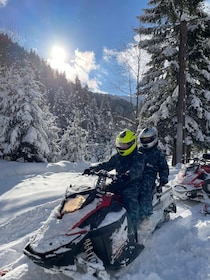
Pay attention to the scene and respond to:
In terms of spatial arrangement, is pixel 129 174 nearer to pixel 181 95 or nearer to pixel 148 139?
pixel 148 139

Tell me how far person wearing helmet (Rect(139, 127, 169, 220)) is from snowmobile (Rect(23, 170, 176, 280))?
2.20 feet

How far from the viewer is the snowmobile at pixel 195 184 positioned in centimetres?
588

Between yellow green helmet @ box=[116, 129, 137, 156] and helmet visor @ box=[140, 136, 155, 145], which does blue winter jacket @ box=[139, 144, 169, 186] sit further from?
yellow green helmet @ box=[116, 129, 137, 156]

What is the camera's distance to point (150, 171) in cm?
484

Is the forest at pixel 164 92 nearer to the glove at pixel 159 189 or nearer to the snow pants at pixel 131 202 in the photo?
the glove at pixel 159 189

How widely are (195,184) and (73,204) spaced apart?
12.0 feet

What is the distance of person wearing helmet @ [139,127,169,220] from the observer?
13.7 ft

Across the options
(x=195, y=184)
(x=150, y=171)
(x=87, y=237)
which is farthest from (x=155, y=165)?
(x=87, y=237)

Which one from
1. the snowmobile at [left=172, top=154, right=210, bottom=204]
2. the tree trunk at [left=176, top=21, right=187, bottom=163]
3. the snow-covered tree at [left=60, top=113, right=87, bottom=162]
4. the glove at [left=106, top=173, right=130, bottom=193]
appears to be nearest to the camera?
the glove at [left=106, top=173, right=130, bottom=193]

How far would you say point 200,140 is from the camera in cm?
1430

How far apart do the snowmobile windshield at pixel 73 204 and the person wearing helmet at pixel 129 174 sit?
0.63 m

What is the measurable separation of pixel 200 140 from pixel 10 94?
10.6m

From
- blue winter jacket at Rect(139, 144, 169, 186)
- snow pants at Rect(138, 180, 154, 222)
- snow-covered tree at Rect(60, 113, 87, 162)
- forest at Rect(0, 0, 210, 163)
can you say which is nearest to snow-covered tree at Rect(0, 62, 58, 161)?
forest at Rect(0, 0, 210, 163)

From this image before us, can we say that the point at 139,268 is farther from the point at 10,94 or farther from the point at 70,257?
the point at 10,94
